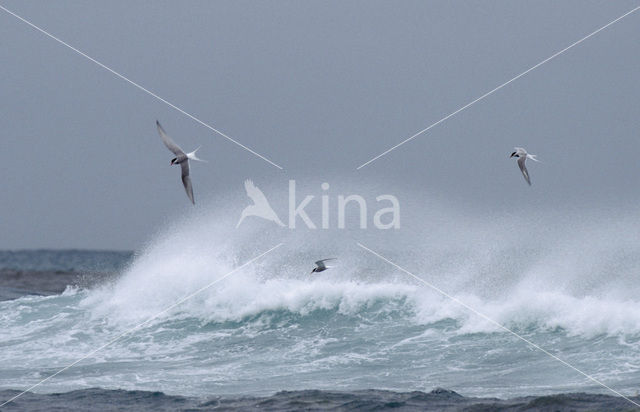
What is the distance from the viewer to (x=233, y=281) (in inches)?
1193

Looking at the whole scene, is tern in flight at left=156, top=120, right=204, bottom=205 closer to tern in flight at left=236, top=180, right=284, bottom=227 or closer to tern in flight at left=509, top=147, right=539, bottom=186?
tern in flight at left=509, top=147, right=539, bottom=186

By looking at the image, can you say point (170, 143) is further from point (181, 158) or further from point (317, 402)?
point (317, 402)

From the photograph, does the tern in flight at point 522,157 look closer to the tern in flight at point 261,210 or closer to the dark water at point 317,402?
the dark water at point 317,402

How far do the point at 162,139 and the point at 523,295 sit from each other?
1255 centimetres

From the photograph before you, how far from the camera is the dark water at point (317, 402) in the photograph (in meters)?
15.6

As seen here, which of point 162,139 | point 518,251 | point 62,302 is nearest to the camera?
point 162,139

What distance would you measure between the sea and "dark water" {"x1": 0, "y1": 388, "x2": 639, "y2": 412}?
6cm

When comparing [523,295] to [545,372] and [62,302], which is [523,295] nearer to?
[545,372]

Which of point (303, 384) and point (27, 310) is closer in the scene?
point (303, 384)

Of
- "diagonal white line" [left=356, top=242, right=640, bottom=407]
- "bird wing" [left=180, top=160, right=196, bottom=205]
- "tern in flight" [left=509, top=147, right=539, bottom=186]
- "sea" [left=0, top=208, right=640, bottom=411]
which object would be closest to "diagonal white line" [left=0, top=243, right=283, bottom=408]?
"sea" [left=0, top=208, right=640, bottom=411]

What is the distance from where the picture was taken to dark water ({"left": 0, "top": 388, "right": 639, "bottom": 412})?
15648 millimetres

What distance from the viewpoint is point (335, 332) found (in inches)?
952

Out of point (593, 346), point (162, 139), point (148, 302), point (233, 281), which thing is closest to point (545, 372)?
point (593, 346)

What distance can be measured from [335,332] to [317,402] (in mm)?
7627
